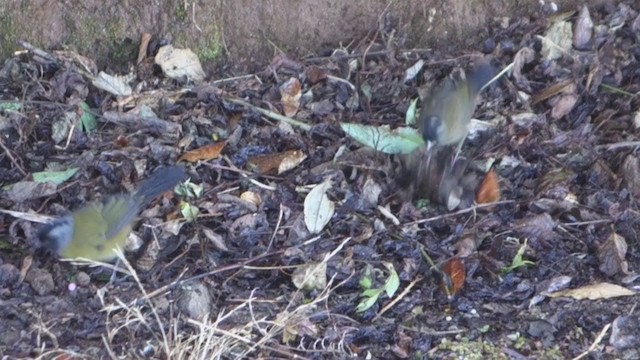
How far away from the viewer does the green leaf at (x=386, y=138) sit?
3727 mm

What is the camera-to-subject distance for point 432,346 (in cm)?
302

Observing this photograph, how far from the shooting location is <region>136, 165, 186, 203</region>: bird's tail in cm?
346

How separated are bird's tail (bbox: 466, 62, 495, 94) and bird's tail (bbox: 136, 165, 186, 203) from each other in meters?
1.20

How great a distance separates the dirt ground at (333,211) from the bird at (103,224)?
6 cm

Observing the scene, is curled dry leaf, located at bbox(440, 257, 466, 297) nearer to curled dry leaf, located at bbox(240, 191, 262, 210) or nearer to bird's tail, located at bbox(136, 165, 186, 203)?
curled dry leaf, located at bbox(240, 191, 262, 210)

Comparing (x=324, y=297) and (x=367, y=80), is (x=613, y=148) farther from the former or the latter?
(x=324, y=297)

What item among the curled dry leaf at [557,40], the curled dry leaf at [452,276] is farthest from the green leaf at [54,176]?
the curled dry leaf at [557,40]

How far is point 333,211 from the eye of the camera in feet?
11.4

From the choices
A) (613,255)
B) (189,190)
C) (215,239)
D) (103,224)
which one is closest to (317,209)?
(215,239)

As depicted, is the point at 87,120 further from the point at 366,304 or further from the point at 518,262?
the point at 518,262

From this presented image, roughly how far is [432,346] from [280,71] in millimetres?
1637

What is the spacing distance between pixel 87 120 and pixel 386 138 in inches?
46.5

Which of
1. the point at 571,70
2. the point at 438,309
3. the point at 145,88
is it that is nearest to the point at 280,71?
the point at 145,88

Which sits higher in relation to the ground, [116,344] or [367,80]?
[367,80]
